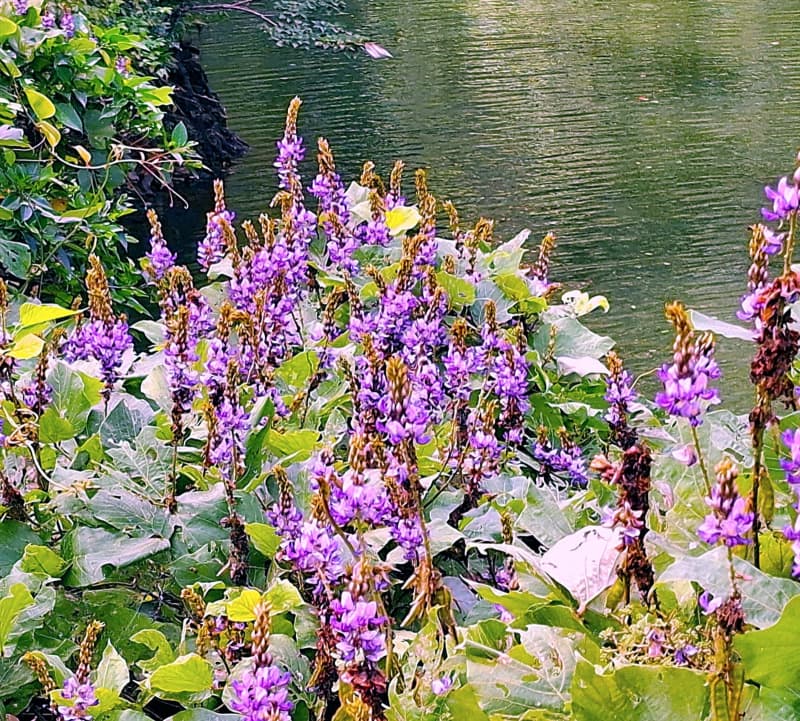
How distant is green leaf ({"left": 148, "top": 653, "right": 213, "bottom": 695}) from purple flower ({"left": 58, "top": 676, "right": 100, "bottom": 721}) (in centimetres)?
7

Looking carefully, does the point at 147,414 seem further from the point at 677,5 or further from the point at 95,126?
the point at 677,5

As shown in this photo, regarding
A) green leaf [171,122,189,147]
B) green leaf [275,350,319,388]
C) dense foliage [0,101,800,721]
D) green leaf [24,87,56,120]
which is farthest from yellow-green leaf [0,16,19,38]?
green leaf [275,350,319,388]

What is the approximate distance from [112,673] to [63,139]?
233 cm

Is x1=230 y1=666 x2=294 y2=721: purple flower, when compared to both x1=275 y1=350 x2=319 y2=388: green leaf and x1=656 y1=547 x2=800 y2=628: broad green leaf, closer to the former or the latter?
x1=656 y1=547 x2=800 y2=628: broad green leaf

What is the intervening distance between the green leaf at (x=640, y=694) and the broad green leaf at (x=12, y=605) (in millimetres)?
635

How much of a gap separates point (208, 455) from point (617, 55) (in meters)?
12.0

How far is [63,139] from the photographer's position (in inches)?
126

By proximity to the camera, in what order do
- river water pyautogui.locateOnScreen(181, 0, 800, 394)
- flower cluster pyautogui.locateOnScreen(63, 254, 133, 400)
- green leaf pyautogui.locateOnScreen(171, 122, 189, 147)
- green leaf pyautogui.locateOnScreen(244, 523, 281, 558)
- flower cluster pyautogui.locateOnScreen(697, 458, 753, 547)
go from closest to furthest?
flower cluster pyautogui.locateOnScreen(697, 458, 753, 547) < green leaf pyautogui.locateOnScreen(244, 523, 281, 558) < flower cluster pyautogui.locateOnScreen(63, 254, 133, 400) < green leaf pyautogui.locateOnScreen(171, 122, 189, 147) < river water pyautogui.locateOnScreen(181, 0, 800, 394)

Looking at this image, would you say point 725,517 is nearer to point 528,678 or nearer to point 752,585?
point 752,585

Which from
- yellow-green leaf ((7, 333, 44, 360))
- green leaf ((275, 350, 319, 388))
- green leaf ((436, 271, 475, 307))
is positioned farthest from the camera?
green leaf ((436, 271, 475, 307))

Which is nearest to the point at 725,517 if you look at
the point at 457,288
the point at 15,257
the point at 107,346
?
the point at 107,346

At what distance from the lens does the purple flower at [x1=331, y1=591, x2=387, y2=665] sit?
0.92 meters

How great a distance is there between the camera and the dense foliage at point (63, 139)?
2572 mm

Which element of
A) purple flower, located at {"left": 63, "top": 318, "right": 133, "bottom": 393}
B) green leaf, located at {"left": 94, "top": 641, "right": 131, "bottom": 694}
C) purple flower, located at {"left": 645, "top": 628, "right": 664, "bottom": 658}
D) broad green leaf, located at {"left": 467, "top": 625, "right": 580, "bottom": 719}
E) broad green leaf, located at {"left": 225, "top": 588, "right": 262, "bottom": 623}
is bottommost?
green leaf, located at {"left": 94, "top": 641, "right": 131, "bottom": 694}
